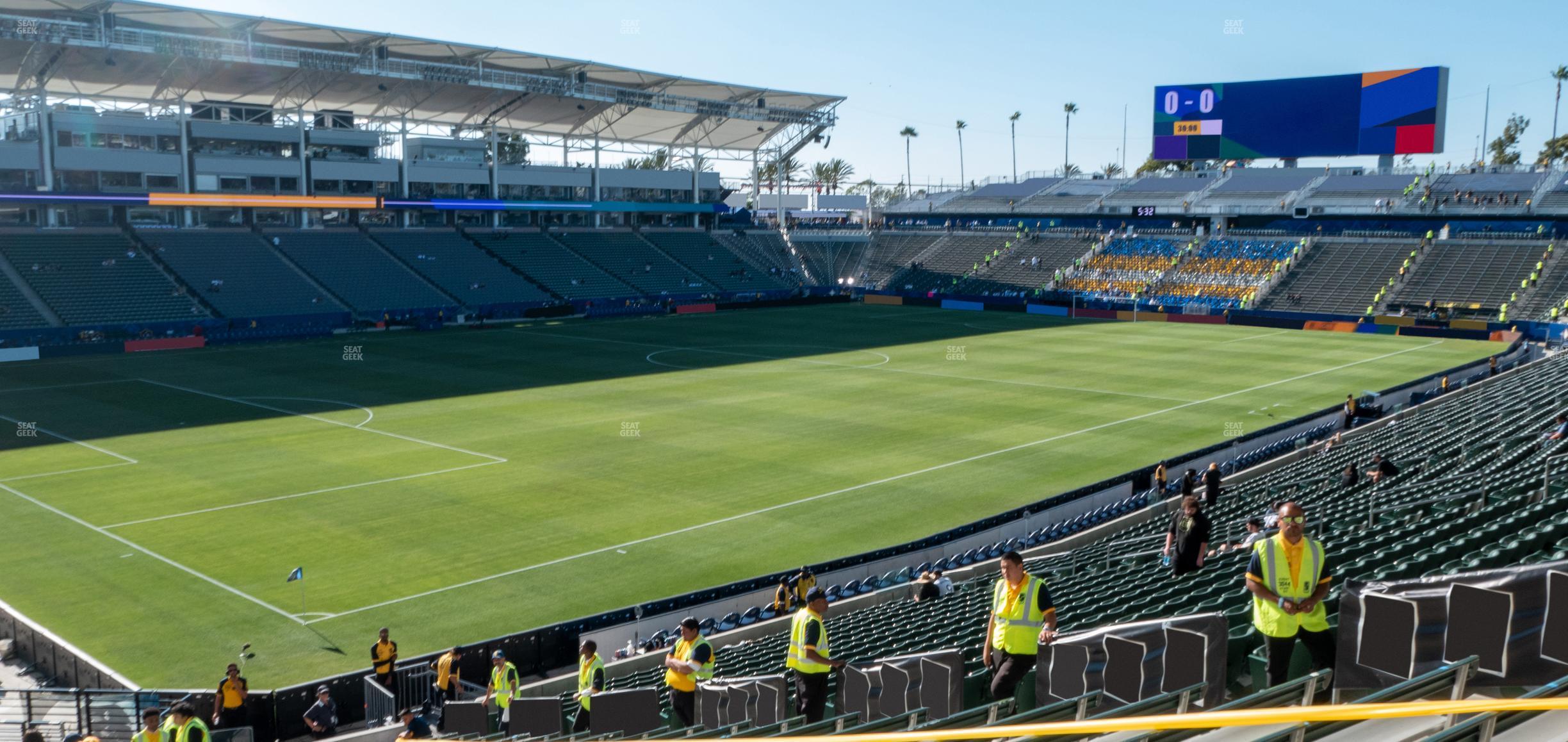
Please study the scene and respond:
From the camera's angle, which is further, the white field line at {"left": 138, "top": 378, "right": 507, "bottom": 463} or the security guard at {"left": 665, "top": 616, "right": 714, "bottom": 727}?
the white field line at {"left": 138, "top": 378, "right": 507, "bottom": 463}

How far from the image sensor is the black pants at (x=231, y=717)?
51.1 ft

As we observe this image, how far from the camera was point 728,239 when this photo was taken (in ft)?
336

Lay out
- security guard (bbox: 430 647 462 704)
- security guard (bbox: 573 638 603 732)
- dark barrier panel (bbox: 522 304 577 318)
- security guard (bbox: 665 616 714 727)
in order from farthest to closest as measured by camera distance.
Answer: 1. dark barrier panel (bbox: 522 304 577 318)
2. security guard (bbox: 430 647 462 704)
3. security guard (bbox: 573 638 603 732)
4. security guard (bbox: 665 616 714 727)

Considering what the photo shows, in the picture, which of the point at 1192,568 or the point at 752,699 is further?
the point at 1192,568

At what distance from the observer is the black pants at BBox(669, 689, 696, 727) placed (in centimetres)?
1125

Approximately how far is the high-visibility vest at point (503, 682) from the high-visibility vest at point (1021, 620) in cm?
814

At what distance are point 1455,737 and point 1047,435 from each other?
3420 centimetres

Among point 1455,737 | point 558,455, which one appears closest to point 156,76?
point 558,455

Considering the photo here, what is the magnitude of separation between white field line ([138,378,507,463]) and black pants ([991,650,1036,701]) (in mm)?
27132

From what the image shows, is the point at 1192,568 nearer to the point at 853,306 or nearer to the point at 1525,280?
the point at 1525,280

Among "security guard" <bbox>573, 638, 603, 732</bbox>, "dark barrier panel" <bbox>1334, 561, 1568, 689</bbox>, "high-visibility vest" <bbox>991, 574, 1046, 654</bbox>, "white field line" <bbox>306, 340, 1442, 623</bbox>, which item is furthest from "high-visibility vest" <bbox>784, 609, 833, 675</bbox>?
"white field line" <bbox>306, 340, 1442, 623</bbox>

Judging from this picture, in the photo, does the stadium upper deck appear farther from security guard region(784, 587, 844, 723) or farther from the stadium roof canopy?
security guard region(784, 587, 844, 723)

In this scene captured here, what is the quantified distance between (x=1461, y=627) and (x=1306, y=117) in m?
84.3

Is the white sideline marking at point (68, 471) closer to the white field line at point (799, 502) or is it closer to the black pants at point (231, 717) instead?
the white field line at point (799, 502)
